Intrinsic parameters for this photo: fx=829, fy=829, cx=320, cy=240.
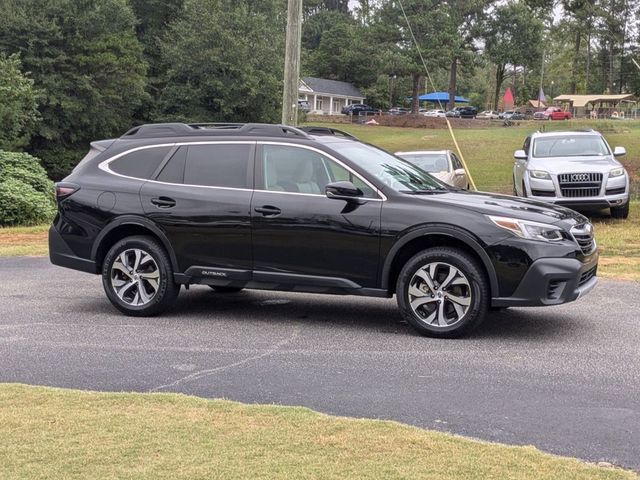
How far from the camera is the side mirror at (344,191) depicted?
7137mm

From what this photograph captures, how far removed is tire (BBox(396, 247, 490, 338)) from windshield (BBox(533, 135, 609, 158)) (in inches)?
397

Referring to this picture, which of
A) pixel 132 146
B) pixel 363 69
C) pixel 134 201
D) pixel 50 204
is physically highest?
pixel 363 69

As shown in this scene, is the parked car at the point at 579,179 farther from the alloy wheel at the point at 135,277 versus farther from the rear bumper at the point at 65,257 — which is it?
the rear bumper at the point at 65,257

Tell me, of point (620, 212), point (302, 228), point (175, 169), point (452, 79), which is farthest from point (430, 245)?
point (452, 79)

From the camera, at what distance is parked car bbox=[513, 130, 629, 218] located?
1521cm

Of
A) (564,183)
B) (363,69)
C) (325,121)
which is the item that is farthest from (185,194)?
(363,69)

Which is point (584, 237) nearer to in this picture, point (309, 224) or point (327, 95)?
point (309, 224)

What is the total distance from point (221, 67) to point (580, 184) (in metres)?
32.5

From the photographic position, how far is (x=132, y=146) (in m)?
8.32

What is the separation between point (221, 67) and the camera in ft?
147

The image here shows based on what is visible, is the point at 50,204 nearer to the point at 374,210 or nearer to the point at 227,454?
the point at 374,210

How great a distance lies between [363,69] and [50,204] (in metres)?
73.2

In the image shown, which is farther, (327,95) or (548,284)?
(327,95)

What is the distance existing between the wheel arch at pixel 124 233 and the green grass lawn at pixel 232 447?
298cm
